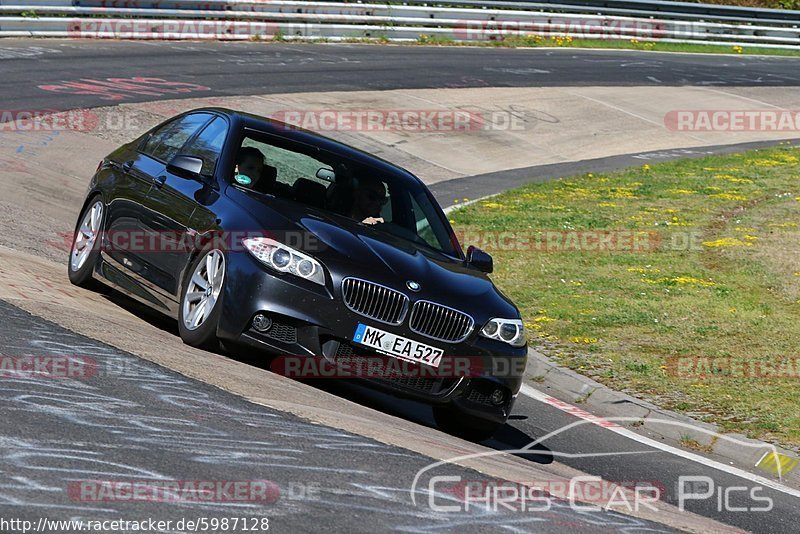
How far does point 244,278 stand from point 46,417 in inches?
85.4

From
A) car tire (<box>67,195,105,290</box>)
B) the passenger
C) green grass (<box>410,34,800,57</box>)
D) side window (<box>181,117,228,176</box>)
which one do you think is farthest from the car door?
green grass (<box>410,34,800,57</box>)

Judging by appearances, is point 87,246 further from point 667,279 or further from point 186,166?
point 667,279

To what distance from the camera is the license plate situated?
7613 mm

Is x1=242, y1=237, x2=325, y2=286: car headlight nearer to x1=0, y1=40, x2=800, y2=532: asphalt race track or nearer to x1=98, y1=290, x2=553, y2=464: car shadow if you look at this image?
x1=98, y1=290, x2=553, y2=464: car shadow

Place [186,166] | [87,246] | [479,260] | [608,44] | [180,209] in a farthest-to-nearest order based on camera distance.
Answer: [608,44] → [87,246] → [479,260] → [180,209] → [186,166]

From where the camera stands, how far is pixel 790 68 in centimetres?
3766

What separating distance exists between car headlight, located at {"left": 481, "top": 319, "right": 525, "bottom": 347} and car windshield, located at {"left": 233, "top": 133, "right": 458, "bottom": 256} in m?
1.06

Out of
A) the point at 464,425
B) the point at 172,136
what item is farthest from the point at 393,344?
the point at 172,136

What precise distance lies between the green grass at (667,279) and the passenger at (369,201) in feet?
8.51

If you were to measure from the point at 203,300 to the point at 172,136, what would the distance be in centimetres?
232

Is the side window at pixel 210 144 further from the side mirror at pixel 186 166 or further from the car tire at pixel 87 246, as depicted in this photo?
the car tire at pixel 87 246

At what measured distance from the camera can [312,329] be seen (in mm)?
7602

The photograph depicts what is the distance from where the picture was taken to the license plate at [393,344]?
7.61 meters

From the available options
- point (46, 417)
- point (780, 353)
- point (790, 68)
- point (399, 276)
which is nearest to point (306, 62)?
point (790, 68)
